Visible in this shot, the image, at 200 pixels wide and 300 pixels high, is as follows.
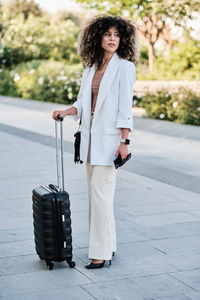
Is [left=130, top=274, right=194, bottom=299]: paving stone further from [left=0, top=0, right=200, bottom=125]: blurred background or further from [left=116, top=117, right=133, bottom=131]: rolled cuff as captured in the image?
[left=0, top=0, right=200, bottom=125]: blurred background

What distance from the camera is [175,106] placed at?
14.2 meters

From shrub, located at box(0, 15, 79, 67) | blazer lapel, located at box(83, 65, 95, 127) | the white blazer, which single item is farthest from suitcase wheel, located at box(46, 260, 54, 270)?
shrub, located at box(0, 15, 79, 67)

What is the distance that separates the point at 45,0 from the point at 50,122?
33.5m

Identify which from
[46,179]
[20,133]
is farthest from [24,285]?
[20,133]

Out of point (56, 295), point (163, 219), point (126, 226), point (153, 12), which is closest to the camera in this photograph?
point (56, 295)

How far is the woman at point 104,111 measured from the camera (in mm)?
4445

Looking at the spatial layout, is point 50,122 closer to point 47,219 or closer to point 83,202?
point 83,202

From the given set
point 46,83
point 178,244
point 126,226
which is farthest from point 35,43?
point 178,244

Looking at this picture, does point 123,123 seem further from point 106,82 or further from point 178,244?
point 178,244

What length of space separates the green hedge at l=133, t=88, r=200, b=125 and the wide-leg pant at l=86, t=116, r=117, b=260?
A: 9064 mm

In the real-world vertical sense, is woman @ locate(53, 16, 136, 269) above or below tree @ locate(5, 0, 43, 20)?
below

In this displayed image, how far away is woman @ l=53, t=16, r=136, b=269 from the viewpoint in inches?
175

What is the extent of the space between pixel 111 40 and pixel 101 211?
1.18 m

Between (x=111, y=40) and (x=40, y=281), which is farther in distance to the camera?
(x=111, y=40)
